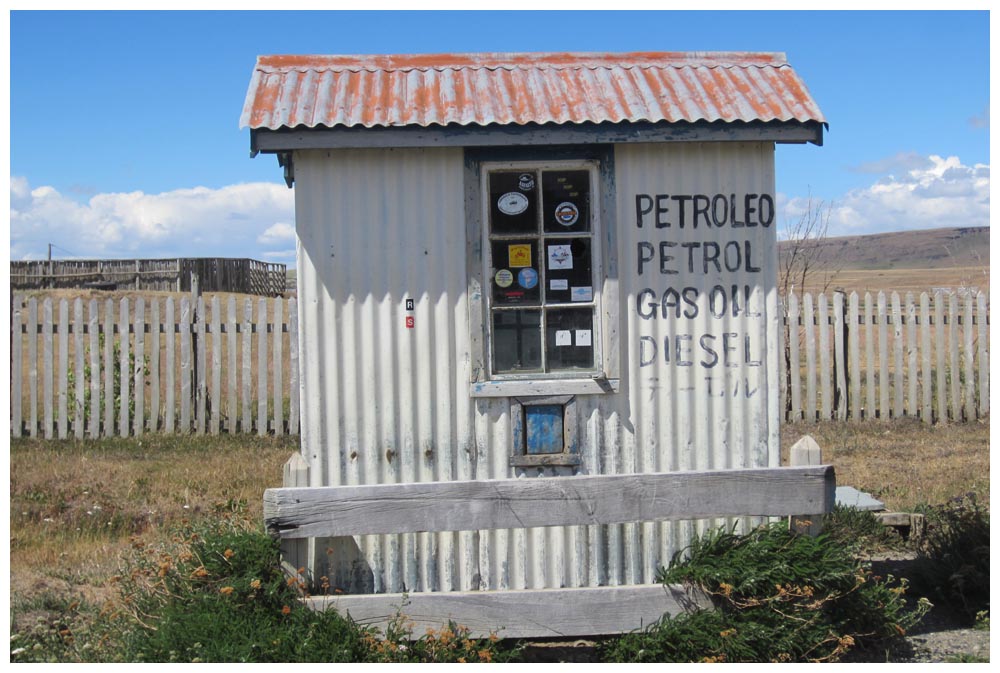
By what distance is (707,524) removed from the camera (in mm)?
5480

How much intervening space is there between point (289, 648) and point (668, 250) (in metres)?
2.89

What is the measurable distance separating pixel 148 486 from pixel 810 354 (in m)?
7.21

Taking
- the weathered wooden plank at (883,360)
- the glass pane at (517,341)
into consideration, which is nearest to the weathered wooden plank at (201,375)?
the glass pane at (517,341)

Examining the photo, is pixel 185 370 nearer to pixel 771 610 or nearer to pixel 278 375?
pixel 278 375

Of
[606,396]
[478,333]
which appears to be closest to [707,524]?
[606,396]

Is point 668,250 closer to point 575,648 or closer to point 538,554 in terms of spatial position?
point 538,554

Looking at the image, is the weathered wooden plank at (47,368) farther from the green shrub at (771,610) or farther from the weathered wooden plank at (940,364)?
the weathered wooden plank at (940,364)

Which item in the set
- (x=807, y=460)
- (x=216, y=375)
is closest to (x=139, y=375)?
(x=216, y=375)

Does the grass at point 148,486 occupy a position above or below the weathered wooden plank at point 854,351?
below

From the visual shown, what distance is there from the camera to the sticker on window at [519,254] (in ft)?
17.6

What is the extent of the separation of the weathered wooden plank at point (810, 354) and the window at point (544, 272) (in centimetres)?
613

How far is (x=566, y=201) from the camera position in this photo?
17.7 ft

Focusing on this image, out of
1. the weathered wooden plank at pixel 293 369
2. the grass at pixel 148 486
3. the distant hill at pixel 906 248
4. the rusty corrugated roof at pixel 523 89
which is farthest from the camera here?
the distant hill at pixel 906 248

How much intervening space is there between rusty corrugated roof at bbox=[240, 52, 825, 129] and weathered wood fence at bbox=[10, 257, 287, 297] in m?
23.8
